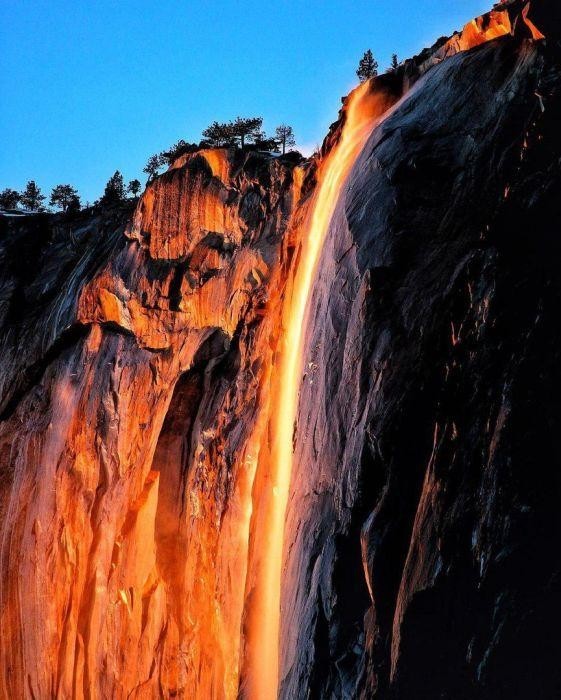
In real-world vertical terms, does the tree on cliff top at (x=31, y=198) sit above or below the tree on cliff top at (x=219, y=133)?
above

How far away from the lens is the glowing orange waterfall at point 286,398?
1014 cm

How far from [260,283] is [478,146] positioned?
5590 mm

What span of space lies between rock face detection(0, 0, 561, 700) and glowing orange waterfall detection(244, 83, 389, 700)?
8.3 inches

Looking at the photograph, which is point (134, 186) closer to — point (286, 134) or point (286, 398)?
point (286, 134)

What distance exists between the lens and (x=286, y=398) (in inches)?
449

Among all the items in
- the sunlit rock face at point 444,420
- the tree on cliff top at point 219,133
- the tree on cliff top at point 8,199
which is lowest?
the sunlit rock face at point 444,420

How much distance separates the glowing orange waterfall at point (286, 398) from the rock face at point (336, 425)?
0.69 feet

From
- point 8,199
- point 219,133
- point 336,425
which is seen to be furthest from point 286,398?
point 8,199

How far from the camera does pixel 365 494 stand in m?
7.66

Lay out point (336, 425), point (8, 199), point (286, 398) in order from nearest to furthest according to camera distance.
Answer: point (336, 425)
point (286, 398)
point (8, 199)

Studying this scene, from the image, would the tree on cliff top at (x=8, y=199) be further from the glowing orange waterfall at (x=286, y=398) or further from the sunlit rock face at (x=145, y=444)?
the glowing orange waterfall at (x=286, y=398)

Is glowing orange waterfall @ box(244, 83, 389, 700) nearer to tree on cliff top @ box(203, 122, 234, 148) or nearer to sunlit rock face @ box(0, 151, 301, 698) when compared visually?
sunlit rock face @ box(0, 151, 301, 698)

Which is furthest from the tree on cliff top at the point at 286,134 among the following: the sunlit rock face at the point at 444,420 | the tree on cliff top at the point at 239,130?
the sunlit rock face at the point at 444,420

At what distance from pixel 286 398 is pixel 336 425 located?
2.83 meters
